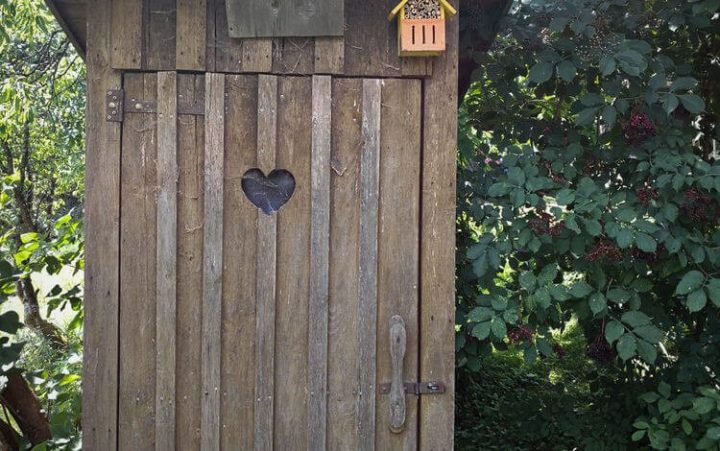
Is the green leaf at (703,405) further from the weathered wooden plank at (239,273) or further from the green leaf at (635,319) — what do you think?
the weathered wooden plank at (239,273)

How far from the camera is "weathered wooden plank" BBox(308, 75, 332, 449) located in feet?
8.45

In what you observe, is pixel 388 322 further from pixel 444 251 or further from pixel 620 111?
pixel 620 111

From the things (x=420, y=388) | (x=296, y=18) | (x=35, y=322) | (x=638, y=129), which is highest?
(x=296, y=18)

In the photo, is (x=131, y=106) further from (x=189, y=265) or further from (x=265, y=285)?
(x=265, y=285)

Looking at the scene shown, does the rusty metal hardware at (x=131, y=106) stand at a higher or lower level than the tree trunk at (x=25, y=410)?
higher

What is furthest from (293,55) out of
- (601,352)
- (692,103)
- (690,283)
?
(601,352)

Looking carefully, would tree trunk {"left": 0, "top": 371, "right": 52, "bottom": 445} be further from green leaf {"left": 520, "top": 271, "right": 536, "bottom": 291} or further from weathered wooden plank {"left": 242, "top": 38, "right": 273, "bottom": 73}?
green leaf {"left": 520, "top": 271, "right": 536, "bottom": 291}

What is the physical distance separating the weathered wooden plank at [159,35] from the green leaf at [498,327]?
149 centimetres

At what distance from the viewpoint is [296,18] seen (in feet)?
8.43

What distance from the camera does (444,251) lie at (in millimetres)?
2648

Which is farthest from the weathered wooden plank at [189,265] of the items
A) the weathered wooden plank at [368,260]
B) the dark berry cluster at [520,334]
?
the dark berry cluster at [520,334]

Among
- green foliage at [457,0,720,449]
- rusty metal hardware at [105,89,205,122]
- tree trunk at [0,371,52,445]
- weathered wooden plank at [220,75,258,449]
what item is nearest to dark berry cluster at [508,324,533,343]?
green foliage at [457,0,720,449]

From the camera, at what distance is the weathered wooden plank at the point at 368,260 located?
8.54 feet

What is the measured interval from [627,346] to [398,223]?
102 centimetres
